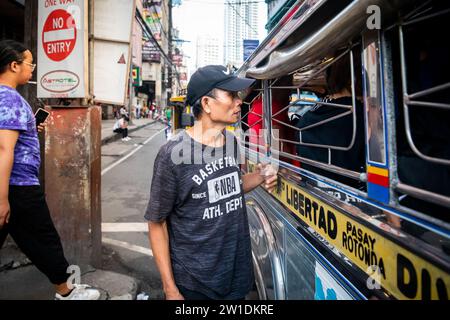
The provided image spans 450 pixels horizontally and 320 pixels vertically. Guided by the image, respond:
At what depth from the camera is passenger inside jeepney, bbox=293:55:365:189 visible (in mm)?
1489

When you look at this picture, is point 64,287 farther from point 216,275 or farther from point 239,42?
point 239,42

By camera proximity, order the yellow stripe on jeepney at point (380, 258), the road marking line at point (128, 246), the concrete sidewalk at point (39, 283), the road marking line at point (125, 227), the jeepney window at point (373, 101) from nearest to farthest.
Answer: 1. the yellow stripe on jeepney at point (380, 258)
2. the jeepney window at point (373, 101)
3. the concrete sidewalk at point (39, 283)
4. the road marking line at point (128, 246)
5. the road marking line at point (125, 227)

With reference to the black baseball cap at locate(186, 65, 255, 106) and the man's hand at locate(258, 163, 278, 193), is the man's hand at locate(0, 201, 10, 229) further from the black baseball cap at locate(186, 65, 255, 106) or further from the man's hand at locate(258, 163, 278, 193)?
the man's hand at locate(258, 163, 278, 193)

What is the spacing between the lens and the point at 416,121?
1.29 metres

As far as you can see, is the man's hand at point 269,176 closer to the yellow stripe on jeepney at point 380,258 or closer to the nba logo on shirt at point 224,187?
the nba logo on shirt at point 224,187

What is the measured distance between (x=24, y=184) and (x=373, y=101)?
239 centimetres

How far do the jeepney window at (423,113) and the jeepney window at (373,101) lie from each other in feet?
0.24

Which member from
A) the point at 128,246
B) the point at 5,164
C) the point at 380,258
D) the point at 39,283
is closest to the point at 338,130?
the point at 380,258

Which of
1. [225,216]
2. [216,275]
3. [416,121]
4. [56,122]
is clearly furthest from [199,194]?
[56,122]

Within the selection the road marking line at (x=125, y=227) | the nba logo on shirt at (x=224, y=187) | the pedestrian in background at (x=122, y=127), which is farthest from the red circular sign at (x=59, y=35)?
the pedestrian in background at (x=122, y=127)

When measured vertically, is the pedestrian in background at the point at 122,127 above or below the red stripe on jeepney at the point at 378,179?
above

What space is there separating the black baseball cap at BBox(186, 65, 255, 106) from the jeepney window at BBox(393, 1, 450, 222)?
76 cm

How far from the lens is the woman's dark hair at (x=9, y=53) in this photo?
228 cm

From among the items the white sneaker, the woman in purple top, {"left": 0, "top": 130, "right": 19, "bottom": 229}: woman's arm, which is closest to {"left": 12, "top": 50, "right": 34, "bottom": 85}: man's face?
the woman in purple top
